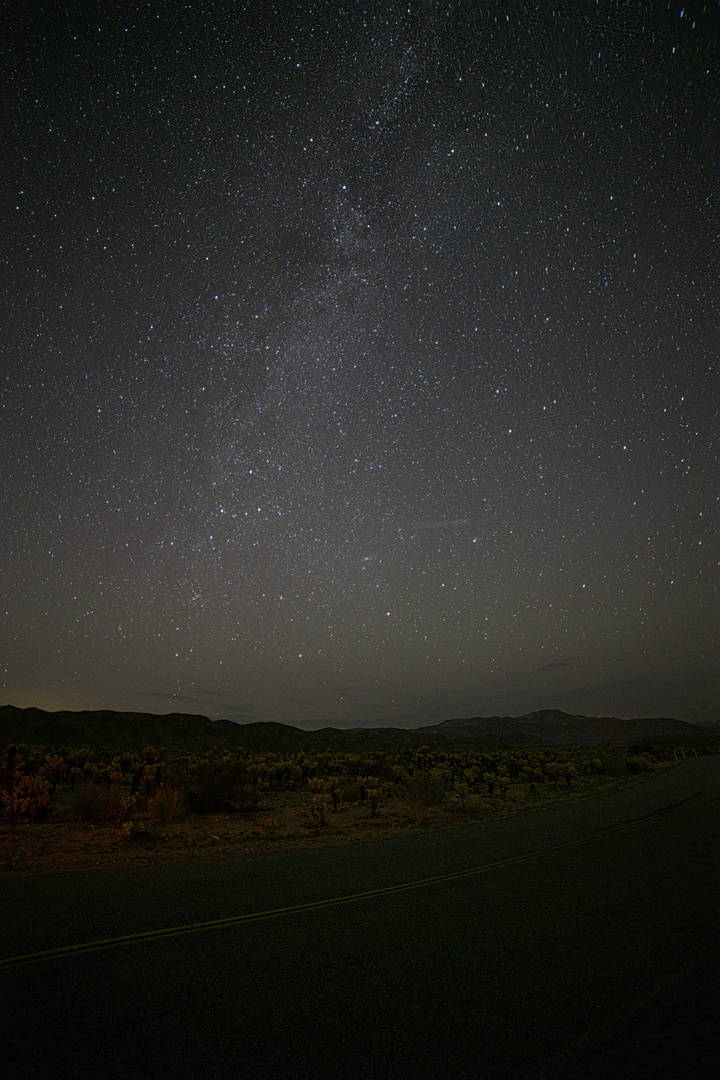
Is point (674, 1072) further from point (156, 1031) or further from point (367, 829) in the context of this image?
point (367, 829)

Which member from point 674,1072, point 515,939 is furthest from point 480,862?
point 674,1072

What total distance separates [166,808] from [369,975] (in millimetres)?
14500

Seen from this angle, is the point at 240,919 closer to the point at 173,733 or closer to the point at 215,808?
the point at 215,808

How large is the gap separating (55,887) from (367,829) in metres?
9.48

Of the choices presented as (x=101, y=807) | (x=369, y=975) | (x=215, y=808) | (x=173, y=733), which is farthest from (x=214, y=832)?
(x=173, y=733)

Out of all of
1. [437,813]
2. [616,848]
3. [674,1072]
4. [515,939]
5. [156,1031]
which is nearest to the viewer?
[674,1072]

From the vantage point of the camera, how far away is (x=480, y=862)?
9.62 meters

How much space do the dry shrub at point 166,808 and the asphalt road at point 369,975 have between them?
876 cm

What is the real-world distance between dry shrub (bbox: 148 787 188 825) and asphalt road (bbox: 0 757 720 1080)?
876 centimetres

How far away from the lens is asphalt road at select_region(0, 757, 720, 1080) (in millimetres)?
3590

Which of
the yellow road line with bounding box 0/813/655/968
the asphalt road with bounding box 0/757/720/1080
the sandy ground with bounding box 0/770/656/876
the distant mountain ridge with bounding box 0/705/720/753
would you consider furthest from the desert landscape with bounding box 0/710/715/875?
the distant mountain ridge with bounding box 0/705/720/753

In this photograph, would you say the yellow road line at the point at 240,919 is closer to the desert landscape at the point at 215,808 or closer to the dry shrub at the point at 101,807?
the desert landscape at the point at 215,808

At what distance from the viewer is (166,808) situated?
17062 mm

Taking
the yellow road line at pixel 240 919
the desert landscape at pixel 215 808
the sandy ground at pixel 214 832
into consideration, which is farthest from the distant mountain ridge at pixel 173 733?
the yellow road line at pixel 240 919
